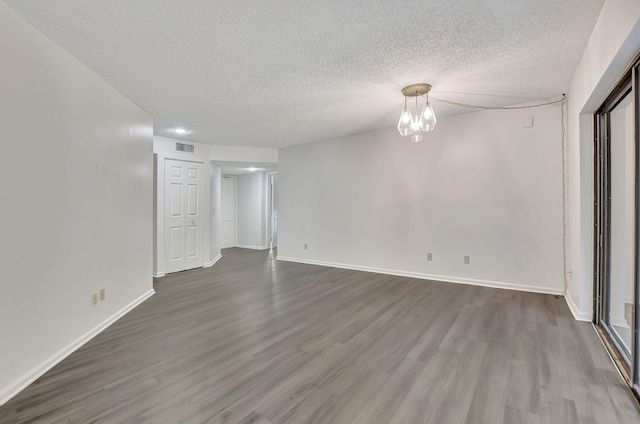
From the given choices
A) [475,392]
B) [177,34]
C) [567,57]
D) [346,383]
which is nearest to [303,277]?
[346,383]

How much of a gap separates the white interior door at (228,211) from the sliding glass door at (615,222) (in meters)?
7.67

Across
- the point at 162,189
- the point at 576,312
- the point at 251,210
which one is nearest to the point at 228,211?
the point at 251,210

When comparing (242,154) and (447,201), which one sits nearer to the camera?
(447,201)

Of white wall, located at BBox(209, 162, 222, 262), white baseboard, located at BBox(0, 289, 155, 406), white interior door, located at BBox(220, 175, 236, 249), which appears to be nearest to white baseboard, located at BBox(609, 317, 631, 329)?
white baseboard, located at BBox(0, 289, 155, 406)

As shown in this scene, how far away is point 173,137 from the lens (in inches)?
202

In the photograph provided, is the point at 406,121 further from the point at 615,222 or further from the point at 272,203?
the point at 272,203

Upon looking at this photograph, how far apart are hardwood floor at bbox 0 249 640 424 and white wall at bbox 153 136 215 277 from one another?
5.24 ft

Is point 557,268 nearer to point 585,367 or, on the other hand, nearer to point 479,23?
point 585,367

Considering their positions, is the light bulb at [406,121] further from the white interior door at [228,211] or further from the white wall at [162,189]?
the white interior door at [228,211]

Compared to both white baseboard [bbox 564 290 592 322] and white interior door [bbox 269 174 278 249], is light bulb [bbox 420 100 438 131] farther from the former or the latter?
white interior door [bbox 269 174 278 249]

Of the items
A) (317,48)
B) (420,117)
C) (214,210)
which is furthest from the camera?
(214,210)

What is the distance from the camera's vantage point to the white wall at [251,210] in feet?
26.1

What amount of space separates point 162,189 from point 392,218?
3.94 meters

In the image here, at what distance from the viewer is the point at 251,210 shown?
816 centimetres
